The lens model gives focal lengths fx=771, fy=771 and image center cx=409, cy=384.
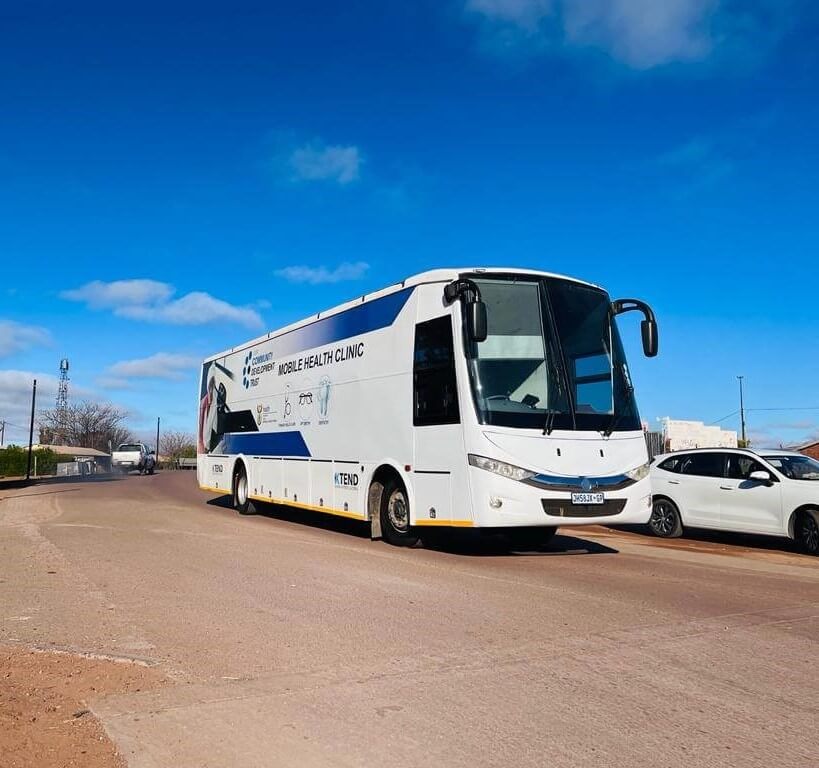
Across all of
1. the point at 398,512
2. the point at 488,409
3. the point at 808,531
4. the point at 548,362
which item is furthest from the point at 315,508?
the point at 808,531

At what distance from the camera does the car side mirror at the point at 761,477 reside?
39.3 feet

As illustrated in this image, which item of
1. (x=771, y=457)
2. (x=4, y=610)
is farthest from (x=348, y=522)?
(x=4, y=610)

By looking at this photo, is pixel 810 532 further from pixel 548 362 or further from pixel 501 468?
pixel 501 468

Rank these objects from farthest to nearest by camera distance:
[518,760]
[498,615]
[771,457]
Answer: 1. [771,457]
2. [498,615]
3. [518,760]

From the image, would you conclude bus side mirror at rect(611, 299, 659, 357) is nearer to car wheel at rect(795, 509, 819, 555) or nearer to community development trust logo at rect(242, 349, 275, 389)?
car wheel at rect(795, 509, 819, 555)

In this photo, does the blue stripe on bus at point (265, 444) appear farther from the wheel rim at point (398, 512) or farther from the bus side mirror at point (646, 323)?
the bus side mirror at point (646, 323)

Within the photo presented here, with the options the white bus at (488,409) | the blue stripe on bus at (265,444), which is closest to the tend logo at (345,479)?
the white bus at (488,409)

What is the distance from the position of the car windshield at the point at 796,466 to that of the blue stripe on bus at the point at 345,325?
649 cm

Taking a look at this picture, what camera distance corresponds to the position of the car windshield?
1186 cm

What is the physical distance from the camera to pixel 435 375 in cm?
1027

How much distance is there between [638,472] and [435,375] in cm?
300

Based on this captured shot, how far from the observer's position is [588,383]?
33.3 feet

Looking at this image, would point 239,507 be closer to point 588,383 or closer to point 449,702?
point 588,383

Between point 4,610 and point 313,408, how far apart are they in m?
7.64
